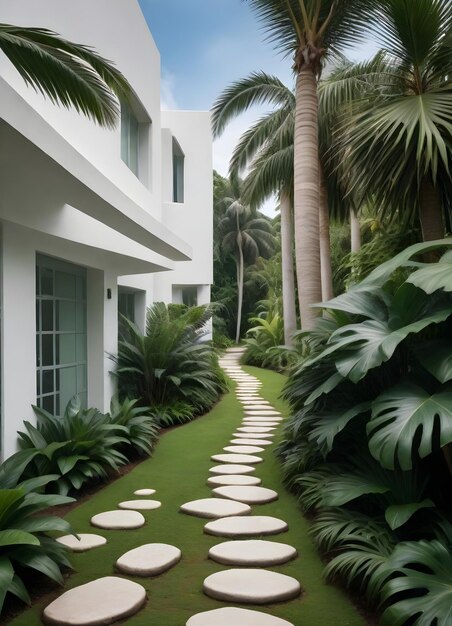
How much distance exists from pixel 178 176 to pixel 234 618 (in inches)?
616

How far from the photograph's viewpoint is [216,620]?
Result: 2840 mm

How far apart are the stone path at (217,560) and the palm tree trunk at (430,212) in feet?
9.51

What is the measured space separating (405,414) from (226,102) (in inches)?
416

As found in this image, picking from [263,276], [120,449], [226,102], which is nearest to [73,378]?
[120,449]

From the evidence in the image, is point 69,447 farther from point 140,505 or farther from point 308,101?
point 308,101

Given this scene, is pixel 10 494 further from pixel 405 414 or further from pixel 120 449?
pixel 120 449

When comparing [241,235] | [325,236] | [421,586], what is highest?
[241,235]

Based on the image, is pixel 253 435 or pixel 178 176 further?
pixel 178 176

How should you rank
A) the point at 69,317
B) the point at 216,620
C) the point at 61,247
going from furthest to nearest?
1. the point at 69,317
2. the point at 61,247
3. the point at 216,620

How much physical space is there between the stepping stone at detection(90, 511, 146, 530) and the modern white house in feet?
3.74

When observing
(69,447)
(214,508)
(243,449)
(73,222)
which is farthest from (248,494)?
(73,222)

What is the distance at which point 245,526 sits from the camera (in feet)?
13.8

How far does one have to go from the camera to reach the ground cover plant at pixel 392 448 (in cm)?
290

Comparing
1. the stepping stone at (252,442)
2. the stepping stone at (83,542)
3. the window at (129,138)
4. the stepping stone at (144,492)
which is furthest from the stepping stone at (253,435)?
the window at (129,138)
